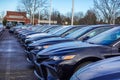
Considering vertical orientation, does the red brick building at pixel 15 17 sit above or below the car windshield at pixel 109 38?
below

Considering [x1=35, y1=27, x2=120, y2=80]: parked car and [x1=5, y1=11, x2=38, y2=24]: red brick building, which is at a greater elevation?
[x1=35, y1=27, x2=120, y2=80]: parked car

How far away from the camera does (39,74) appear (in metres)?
7.57

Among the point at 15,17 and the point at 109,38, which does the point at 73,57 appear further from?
the point at 15,17

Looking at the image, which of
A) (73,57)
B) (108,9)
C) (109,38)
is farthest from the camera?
(108,9)

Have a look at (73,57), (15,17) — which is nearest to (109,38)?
(73,57)

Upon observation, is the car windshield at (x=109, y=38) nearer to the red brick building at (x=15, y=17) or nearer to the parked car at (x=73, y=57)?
the parked car at (x=73, y=57)

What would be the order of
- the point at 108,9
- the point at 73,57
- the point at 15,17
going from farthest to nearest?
1. the point at 15,17
2. the point at 108,9
3. the point at 73,57

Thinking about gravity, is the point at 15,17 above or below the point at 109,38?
below

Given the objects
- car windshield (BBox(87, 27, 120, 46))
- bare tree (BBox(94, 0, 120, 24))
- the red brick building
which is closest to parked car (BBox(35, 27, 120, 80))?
car windshield (BBox(87, 27, 120, 46))

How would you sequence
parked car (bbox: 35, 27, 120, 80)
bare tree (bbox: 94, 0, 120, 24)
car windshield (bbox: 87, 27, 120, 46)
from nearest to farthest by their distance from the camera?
parked car (bbox: 35, 27, 120, 80)
car windshield (bbox: 87, 27, 120, 46)
bare tree (bbox: 94, 0, 120, 24)

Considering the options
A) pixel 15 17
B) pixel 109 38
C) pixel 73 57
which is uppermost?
pixel 109 38

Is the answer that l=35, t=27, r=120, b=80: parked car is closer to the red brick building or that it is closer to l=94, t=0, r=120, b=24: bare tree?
l=94, t=0, r=120, b=24: bare tree

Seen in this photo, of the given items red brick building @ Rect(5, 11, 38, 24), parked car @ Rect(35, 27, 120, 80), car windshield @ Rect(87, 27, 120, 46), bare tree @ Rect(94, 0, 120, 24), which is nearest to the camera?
parked car @ Rect(35, 27, 120, 80)

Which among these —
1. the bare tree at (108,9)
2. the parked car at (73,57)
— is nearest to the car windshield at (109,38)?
the parked car at (73,57)
